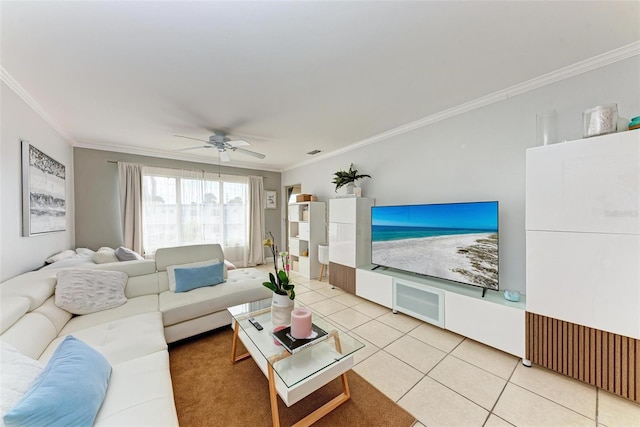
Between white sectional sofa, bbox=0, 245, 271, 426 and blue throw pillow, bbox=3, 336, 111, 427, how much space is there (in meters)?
0.10

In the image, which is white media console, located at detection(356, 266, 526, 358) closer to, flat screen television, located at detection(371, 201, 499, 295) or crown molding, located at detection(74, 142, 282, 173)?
flat screen television, located at detection(371, 201, 499, 295)

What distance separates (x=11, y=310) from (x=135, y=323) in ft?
2.19

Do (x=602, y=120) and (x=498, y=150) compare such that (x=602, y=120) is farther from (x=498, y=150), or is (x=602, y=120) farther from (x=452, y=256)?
(x=452, y=256)

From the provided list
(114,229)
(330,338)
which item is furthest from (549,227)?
(114,229)

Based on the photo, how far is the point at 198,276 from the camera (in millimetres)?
2617

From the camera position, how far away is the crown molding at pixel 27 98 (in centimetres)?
188

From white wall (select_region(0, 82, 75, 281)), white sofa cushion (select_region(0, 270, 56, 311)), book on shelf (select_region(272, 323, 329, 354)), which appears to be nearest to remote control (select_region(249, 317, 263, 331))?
book on shelf (select_region(272, 323, 329, 354))

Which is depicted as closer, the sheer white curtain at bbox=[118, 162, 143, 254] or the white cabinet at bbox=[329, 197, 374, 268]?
the white cabinet at bbox=[329, 197, 374, 268]

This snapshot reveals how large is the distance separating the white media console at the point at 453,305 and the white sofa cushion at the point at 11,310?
3.09 m

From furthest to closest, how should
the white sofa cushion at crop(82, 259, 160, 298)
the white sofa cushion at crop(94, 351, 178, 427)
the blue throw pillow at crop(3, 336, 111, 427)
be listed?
1. the white sofa cushion at crop(82, 259, 160, 298)
2. the white sofa cushion at crop(94, 351, 178, 427)
3. the blue throw pillow at crop(3, 336, 111, 427)

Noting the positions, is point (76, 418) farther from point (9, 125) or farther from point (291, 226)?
point (291, 226)

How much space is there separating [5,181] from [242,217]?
3562 millimetres

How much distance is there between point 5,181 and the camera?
1.85m

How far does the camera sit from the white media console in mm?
1950
